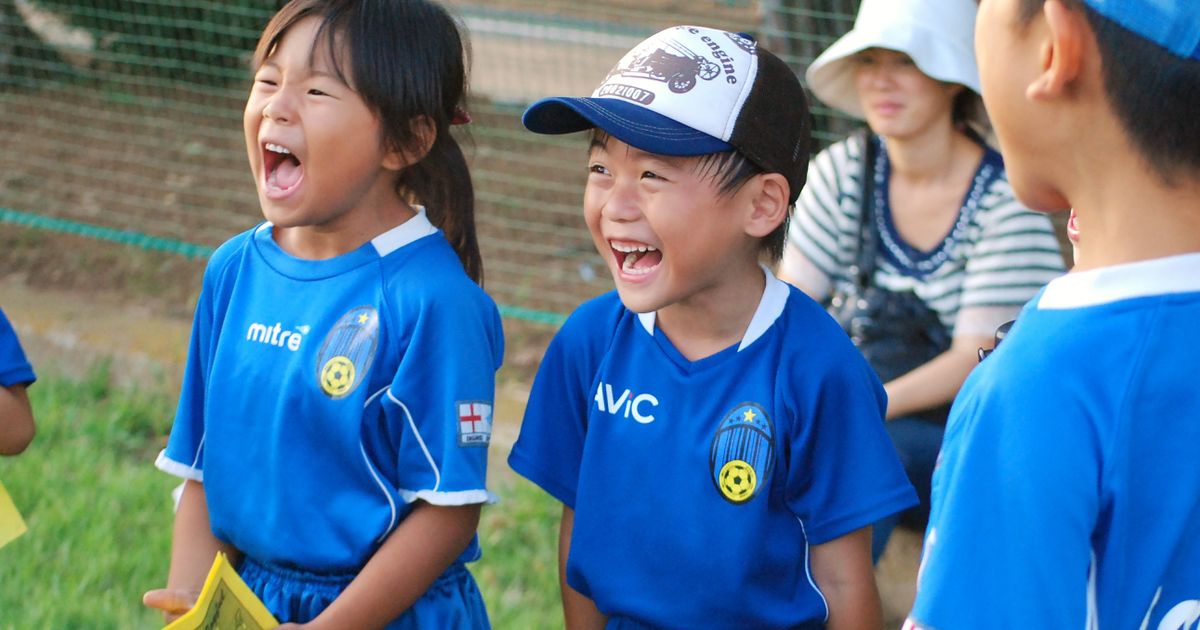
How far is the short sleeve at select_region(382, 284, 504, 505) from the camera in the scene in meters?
2.13

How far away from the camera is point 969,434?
4.42ft

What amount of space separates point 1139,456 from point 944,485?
182mm

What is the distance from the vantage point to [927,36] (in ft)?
10.0

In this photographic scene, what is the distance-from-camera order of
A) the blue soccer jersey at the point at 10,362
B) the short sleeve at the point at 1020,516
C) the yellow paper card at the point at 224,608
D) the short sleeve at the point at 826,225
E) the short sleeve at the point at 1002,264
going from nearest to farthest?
the short sleeve at the point at 1020,516 < the yellow paper card at the point at 224,608 < the blue soccer jersey at the point at 10,362 < the short sleeve at the point at 1002,264 < the short sleeve at the point at 826,225

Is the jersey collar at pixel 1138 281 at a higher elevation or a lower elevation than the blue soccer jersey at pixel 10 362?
higher

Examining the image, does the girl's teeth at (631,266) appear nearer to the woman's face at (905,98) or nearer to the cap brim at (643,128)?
the cap brim at (643,128)

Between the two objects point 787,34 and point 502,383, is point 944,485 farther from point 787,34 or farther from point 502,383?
point 787,34

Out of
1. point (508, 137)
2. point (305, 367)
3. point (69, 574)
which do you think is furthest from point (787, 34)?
point (305, 367)

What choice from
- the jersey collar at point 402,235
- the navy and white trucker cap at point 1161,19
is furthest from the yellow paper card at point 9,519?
the navy and white trucker cap at point 1161,19

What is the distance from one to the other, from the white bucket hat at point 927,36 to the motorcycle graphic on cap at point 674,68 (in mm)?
1090

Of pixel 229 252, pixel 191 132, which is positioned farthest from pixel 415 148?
pixel 191 132

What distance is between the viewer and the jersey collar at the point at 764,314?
2.08 meters

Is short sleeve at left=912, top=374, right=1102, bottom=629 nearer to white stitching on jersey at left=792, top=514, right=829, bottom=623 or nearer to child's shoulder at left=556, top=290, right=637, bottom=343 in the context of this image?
white stitching on jersey at left=792, top=514, right=829, bottom=623

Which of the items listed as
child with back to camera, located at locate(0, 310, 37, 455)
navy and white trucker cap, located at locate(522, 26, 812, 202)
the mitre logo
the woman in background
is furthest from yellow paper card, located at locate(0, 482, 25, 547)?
the woman in background
